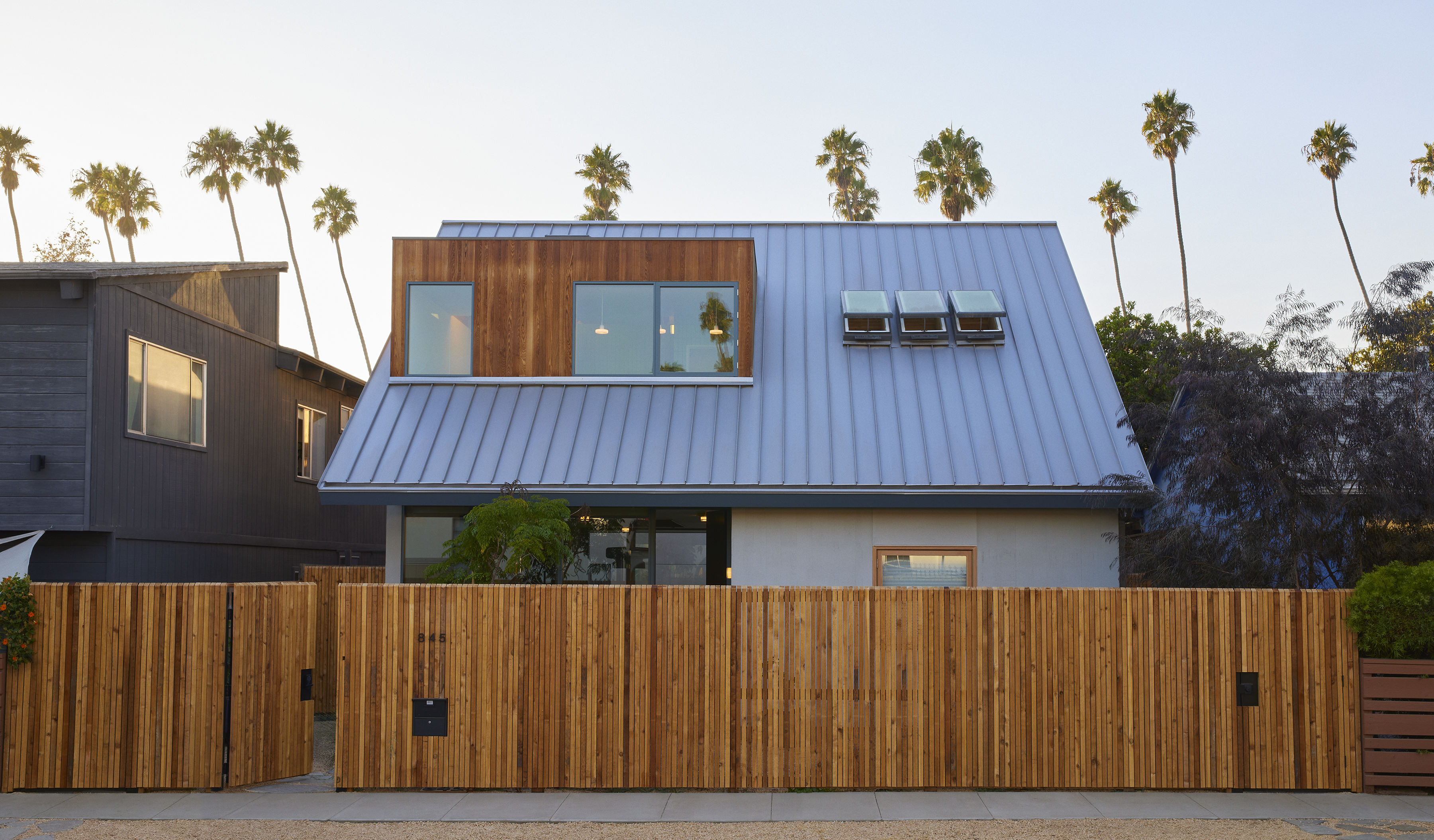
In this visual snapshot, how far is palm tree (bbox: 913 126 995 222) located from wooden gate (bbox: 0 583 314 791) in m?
31.3

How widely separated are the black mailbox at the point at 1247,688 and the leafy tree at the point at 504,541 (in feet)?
21.6

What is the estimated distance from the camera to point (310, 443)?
785 inches

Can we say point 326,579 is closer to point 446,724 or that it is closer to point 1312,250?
point 446,724

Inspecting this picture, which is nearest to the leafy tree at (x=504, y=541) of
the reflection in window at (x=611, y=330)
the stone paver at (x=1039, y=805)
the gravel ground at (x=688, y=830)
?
the gravel ground at (x=688, y=830)

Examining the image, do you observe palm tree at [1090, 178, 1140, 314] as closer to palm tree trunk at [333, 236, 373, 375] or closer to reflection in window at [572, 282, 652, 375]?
palm tree trunk at [333, 236, 373, 375]

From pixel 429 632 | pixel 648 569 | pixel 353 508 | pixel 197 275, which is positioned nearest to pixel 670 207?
pixel 353 508

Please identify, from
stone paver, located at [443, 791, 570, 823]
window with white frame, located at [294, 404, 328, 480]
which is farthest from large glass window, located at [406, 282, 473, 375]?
stone paver, located at [443, 791, 570, 823]

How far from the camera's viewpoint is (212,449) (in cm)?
1611

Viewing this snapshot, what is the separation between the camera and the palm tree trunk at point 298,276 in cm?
4441

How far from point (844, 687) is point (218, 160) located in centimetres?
4201

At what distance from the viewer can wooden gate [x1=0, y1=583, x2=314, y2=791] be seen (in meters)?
9.23

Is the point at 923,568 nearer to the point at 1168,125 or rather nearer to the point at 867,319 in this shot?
the point at 867,319

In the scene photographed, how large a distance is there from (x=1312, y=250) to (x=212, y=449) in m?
35.1

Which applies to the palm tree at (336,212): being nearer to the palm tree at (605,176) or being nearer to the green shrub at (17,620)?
the palm tree at (605,176)
